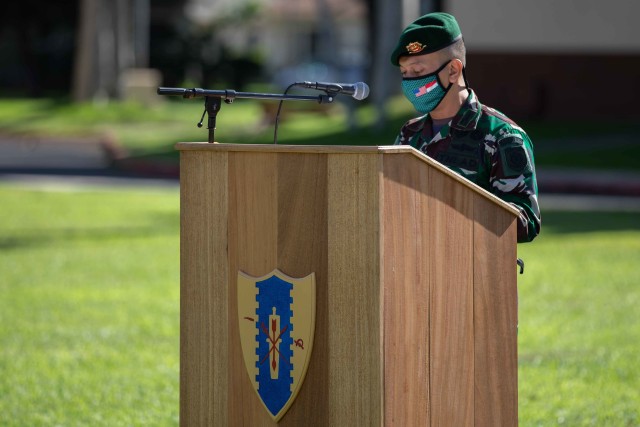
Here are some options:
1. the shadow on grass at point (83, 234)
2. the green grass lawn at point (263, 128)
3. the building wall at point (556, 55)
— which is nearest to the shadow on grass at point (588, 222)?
the shadow on grass at point (83, 234)

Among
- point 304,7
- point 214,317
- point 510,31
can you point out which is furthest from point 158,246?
point 304,7

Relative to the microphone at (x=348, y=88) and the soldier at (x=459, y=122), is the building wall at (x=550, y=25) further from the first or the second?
the microphone at (x=348, y=88)

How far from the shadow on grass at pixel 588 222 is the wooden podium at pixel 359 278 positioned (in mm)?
10939

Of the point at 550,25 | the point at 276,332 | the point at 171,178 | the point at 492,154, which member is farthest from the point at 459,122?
the point at 550,25

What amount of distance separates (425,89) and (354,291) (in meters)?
0.94

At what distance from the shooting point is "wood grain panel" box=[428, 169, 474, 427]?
3.68 meters

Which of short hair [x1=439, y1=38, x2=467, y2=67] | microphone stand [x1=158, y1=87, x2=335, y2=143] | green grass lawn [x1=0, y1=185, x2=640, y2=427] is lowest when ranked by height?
green grass lawn [x1=0, y1=185, x2=640, y2=427]

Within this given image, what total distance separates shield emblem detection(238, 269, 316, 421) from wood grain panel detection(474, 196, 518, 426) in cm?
52

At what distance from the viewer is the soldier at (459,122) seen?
4.18 meters

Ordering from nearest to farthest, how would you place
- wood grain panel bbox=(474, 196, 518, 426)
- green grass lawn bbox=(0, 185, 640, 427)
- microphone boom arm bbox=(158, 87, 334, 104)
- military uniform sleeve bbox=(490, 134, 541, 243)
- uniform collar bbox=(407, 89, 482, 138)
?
wood grain panel bbox=(474, 196, 518, 426)
microphone boom arm bbox=(158, 87, 334, 104)
military uniform sleeve bbox=(490, 134, 541, 243)
uniform collar bbox=(407, 89, 482, 138)
green grass lawn bbox=(0, 185, 640, 427)

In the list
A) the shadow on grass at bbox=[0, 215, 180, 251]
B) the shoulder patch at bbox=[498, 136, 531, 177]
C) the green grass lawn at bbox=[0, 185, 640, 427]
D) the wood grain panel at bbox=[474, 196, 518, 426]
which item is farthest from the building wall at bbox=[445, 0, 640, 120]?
the wood grain panel at bbox=[474, 196, 518, 426]

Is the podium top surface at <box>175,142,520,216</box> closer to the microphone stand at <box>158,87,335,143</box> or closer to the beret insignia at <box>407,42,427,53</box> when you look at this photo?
the microphone stand at <box>158,87,335,143</box>

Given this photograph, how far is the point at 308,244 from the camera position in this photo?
365 centimetres

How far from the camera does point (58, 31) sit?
50.2 metres
